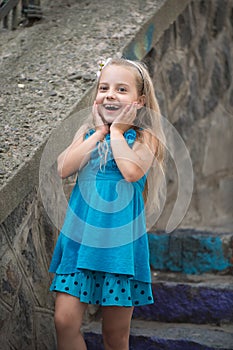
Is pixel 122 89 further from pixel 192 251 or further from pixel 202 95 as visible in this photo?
pixel 202 95

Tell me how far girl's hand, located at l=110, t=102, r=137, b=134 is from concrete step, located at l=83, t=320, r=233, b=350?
1223 mm

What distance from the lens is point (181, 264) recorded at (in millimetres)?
3840

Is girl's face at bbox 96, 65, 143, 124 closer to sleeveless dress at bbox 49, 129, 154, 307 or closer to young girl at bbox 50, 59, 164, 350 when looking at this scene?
young girl at bbox 50, 59, 164, 350

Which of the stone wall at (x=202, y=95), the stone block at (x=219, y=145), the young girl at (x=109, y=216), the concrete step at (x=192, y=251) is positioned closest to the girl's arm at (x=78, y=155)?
the young girl at (x=109, y=216)

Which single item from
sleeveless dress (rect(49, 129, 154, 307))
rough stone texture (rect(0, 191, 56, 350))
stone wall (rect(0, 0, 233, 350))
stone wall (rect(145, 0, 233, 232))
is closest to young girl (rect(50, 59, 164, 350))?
sleeveless dress (rect(49, 129, 154, 307))

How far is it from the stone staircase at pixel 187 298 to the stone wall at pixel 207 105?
2.42ft

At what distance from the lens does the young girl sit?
2403 millimetres

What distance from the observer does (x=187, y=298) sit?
353cm

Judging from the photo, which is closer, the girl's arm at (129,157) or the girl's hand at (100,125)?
the girl's arm at (129,157)

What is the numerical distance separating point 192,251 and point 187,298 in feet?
1.26

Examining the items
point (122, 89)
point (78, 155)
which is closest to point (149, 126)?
point (122, 89)

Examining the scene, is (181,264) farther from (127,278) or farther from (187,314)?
(127,278)

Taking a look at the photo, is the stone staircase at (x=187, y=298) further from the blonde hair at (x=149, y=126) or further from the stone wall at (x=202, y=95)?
the blonde hair at (x=149, y=126)

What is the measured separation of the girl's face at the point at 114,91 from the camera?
2.54 m
